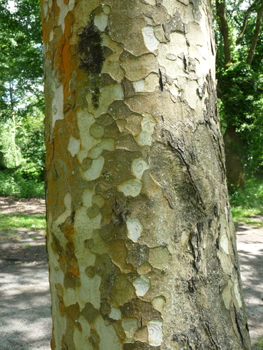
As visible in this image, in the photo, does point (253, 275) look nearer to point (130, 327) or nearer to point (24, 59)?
point (130, 327)

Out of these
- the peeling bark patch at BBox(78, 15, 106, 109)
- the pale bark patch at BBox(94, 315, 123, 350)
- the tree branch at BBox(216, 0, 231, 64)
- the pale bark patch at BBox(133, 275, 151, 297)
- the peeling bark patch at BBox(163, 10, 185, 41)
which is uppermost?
the tree branch at BBox(216, 0, 231, 64)

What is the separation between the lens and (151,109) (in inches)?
40.5

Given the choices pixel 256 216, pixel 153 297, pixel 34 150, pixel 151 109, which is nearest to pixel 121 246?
pixel 153 297

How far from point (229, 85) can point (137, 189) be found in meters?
14.6

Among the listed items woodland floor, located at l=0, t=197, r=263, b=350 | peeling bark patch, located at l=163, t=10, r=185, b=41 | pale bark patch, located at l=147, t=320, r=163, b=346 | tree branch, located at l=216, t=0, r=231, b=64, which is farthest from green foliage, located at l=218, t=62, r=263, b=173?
pale bark patch, located at l=147, t=320, r=163, b=346

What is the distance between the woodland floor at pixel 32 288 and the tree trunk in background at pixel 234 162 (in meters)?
6.25

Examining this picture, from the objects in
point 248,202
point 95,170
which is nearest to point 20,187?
point 248,202

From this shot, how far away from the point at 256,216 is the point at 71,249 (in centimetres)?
1120

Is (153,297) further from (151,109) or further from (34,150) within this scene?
(34,150)

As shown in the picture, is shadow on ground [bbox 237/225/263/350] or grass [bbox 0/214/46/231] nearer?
shadow on ground [bbox 237/225/263/350]

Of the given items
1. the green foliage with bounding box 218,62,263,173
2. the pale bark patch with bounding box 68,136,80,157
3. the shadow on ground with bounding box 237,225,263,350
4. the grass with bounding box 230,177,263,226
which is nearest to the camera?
the pale bark patch with bounding box 68,136,80,157

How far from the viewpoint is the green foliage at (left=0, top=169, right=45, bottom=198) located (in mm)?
16344

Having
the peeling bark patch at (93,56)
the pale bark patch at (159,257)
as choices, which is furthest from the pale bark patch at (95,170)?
the pale bark patch at (159,257)

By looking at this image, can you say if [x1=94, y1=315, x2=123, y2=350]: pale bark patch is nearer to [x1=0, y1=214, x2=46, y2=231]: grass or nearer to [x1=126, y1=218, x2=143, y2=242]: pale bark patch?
[x1=126, y1=218, x2=143, y2=242]: pale bark patch
